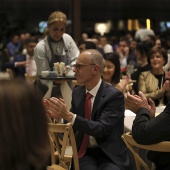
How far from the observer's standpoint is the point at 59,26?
565cm

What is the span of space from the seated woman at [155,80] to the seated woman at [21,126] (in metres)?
3.73

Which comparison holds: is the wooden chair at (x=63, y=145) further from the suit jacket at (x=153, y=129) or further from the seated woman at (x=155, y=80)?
the seated woman at (x=155, y=80)

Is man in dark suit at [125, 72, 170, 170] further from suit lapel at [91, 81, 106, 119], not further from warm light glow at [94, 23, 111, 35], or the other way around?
warm light glow at [94, 23, 111, 35]

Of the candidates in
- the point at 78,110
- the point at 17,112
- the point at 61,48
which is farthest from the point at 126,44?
the point at 17,112

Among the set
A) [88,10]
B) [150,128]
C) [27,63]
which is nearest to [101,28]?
[88,10]

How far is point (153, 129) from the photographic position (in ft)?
9.30

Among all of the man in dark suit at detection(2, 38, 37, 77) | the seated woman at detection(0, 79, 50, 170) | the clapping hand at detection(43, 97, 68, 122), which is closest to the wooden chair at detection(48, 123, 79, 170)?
the clapping hand at detection(43, 97, 68, 122)

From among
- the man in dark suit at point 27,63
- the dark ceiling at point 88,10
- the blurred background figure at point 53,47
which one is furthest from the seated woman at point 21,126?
the dark ceiling at point 88,10

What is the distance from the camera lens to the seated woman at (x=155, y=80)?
17.3 feet

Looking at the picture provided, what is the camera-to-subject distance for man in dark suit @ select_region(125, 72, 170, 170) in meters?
2.82

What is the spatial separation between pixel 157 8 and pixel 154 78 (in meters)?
11.4

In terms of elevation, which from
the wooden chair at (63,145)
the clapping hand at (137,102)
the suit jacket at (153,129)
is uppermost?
the clapping hand at (137,102)

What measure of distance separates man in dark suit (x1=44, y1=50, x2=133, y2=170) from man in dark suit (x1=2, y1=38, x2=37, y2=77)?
4126mm

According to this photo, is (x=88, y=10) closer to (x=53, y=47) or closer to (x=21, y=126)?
(x=53, y=47)
